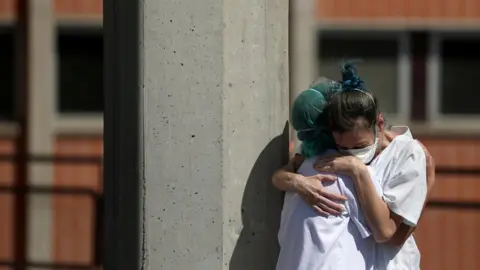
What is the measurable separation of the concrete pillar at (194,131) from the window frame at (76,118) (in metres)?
4.18

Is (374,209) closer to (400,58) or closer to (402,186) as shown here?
(402,186)

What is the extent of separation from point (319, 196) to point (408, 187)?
0.29 meters

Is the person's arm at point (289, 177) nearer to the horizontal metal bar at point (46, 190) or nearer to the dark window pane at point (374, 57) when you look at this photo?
the horizontal metal bar at point (46, 190)

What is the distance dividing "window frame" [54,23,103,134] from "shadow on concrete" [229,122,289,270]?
14.0 feet

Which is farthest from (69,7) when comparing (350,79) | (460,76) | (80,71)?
(350,79)

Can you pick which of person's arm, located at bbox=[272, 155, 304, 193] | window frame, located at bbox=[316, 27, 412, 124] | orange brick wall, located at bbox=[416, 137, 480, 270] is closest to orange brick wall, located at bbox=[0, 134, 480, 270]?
orange brick wall, located at bbox=[416, 137, 480, 270]

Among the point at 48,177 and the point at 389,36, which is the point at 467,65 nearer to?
the point at 389,36

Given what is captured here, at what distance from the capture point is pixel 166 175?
3.58m

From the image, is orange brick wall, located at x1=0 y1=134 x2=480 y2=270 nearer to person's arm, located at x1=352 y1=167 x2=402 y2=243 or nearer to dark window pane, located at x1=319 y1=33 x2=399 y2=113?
dark window pane, located at x1=319 y1=33 x2=399 y2=113

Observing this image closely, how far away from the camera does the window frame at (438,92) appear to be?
805 centimetres

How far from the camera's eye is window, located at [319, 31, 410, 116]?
804 cm

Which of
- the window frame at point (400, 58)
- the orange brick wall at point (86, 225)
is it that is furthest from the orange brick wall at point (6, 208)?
the window frame at point (400, 58)

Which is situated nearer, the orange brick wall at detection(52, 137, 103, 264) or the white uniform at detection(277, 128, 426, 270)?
the white uniform at detection(277, 128, 426, 270)

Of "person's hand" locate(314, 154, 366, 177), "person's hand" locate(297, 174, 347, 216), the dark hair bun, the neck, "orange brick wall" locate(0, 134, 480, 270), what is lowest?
"orange brick wall" locate(0, 134, 480, 270)
